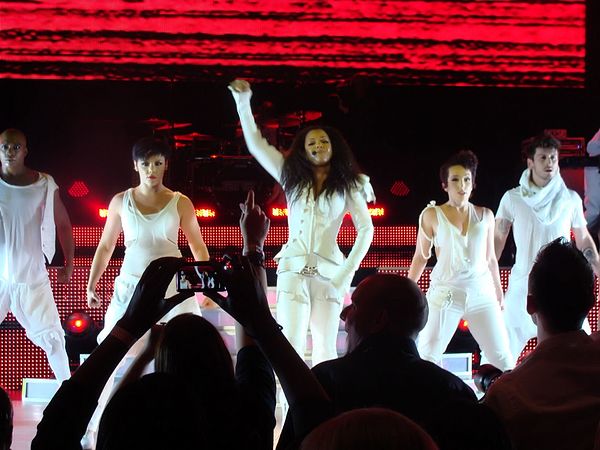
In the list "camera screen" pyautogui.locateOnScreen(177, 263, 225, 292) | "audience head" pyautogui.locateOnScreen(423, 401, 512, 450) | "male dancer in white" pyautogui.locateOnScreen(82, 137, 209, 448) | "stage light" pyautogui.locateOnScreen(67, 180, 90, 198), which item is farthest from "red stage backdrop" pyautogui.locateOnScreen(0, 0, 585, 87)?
"audience head" pyautogui.locateOnScreen(423, 401, 512, 450)

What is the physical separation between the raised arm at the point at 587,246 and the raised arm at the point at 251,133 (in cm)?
231

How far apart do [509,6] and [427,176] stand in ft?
7.08

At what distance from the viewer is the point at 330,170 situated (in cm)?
635

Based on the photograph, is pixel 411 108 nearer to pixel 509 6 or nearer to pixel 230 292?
pixel 509 6

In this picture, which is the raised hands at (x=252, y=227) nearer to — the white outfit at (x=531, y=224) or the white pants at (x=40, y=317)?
the white pants at (x=40, y=317)

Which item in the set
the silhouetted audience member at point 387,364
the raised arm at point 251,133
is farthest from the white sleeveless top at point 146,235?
the silhouetted audience member at point 387,364

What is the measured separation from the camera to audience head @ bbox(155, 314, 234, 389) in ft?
8.19

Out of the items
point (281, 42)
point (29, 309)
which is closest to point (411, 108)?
point (281, 42)

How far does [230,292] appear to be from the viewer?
2.33 metres

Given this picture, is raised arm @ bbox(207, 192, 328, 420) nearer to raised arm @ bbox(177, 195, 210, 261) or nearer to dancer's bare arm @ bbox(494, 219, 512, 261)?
raised arm @ bbox(177, 195, 210, 261)

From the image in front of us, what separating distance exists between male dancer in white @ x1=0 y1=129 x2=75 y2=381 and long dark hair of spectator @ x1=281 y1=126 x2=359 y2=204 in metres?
1.59

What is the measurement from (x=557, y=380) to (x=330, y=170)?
3.75 m

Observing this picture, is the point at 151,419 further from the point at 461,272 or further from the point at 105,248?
the point at 461,272

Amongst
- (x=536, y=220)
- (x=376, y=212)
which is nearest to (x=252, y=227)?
(x=536, y=220)
